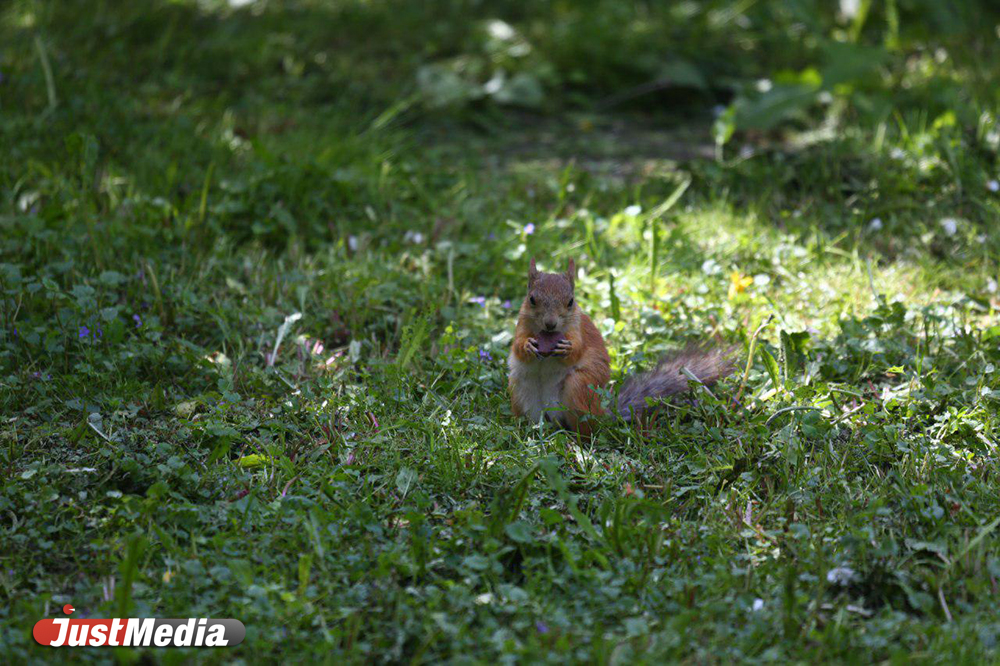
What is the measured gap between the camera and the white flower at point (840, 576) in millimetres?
2680

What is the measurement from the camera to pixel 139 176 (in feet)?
16.3

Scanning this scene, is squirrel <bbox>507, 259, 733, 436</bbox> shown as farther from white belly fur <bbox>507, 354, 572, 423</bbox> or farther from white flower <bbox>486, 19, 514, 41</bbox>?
white flower <bbox>486, 19, 514, 41</bbox>

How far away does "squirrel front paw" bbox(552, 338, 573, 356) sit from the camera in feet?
11.2

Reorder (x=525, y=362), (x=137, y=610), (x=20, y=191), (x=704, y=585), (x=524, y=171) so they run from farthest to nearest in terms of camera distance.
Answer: (x=524, y=171)
(x=20, y=191)
(x=525, y=362)
(x=704, y=585)
(x=137, y=610)

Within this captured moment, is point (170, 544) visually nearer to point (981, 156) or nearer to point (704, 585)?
point (704, 585)

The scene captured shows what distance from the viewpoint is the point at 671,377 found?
3559 millimetres

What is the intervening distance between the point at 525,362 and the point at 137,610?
1.51 metres

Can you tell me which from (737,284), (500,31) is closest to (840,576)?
(737,284)

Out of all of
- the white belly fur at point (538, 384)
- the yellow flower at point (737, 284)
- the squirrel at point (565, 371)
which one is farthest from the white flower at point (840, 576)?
the yellow flower at point (737, 284)

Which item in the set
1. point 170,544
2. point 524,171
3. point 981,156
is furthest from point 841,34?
point 170,544

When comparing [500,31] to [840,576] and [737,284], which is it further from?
A: [840,576]

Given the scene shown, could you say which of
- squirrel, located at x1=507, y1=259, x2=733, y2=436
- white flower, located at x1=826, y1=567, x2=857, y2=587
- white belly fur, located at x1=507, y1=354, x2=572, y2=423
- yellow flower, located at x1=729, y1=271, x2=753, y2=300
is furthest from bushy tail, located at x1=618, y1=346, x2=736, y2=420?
white flower, located at x1=826, y1=567, x2=857, y2=587

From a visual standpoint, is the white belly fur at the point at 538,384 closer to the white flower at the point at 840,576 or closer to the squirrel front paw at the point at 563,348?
the squirrel front paw at the point at 563,348

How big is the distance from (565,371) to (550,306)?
8.9 inches
